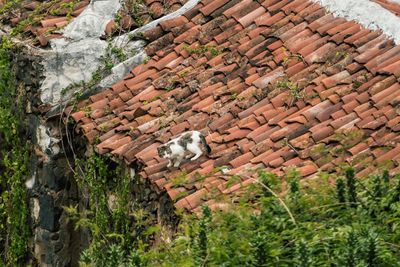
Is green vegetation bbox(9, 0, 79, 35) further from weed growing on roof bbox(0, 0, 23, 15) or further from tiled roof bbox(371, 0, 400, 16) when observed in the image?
tiled roof bbox(371, 0, 400, 16)

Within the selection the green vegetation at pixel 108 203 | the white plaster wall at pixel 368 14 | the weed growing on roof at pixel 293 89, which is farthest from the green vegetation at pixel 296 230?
the white plaster wall at pixel 368 14

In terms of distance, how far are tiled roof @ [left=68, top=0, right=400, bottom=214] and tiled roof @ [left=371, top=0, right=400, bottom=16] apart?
312mm

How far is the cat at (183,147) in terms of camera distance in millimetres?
8617

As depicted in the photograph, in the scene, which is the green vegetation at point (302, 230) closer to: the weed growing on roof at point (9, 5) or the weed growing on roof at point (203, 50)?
the weed growing on roof at point (203, 50)

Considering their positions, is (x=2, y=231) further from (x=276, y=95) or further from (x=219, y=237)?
(x=219, y=237)

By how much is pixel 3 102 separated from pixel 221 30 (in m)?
2.62

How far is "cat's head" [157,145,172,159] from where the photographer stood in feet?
28.7

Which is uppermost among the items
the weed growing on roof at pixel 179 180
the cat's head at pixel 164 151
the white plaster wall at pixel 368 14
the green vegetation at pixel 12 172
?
the white plaster wall at pixel 368 14

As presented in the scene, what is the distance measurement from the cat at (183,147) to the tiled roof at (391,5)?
209cm

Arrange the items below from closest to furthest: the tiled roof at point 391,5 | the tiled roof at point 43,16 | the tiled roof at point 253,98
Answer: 1. the tiled roof at point 253,98
2. the tiled roof at point 391,5
3. the tiled roof at point 43,16

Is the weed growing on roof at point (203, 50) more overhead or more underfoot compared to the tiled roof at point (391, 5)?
more underfoot

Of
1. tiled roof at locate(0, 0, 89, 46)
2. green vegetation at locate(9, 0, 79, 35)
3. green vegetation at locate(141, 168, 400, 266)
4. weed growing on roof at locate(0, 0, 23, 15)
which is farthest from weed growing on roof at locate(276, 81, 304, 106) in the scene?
weed growing on roof at locate(0, 0, 23, 15)

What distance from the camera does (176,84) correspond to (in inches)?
389

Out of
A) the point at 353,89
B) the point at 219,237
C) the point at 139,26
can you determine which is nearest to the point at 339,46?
the point at 353,89
